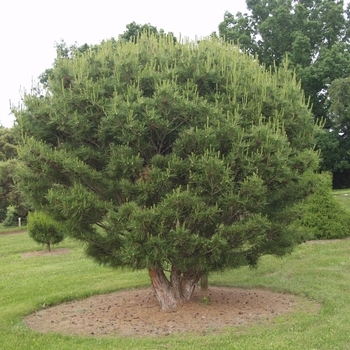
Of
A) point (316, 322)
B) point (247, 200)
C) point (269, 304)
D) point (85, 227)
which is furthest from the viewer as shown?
point (269, 304)

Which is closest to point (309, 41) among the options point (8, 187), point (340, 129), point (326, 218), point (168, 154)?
point (340, 129)

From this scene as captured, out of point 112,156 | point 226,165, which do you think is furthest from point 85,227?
point 226,165

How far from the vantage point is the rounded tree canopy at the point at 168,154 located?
6.45 m

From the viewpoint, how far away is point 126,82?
7207 millimetres

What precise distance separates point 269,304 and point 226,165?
10.8ft

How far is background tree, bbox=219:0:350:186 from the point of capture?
2866cm

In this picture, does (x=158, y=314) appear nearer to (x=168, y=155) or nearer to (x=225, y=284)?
(x=168, y=155)

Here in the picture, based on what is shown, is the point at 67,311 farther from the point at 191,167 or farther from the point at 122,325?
the point at 191,167

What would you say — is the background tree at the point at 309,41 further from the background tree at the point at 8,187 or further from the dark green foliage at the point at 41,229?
the dark green foliage at the point at 41,229

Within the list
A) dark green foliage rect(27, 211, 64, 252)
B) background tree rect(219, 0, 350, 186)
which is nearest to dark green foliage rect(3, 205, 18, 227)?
dark green foliage rect(27, 211, 64, 252)

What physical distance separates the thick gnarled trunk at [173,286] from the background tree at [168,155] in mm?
24

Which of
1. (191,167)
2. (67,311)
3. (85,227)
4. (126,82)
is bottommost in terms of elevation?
(67,311)

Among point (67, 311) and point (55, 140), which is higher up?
point (55, 140)

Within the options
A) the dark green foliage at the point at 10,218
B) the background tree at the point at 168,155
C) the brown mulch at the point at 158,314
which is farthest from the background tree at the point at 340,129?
the dark green foliage at the point at 10,218
